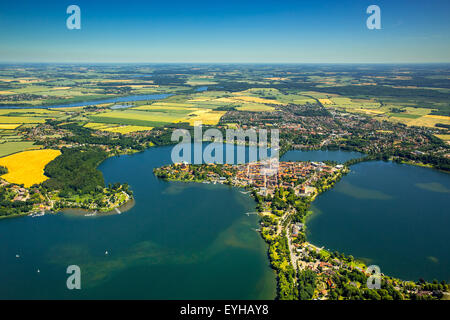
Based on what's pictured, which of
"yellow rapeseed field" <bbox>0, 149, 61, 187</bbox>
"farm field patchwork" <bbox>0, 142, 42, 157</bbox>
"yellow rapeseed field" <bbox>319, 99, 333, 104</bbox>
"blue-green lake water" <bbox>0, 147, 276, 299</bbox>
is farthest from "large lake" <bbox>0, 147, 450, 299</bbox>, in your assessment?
"yellow rapeseed field" <bbox>319, 99, 333, 104</bbox>

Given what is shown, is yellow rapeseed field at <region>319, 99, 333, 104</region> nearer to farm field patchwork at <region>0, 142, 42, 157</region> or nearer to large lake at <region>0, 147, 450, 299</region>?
large lake at <region>0, 147, 450, 299</region>

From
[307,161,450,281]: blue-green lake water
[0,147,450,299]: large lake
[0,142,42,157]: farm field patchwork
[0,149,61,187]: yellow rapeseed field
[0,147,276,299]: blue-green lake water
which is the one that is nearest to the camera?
[0,147,276,299]: blue-green lake water

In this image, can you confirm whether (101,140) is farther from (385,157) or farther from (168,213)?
(385,157)

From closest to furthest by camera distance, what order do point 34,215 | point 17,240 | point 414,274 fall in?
point 414,274, point 17,240, point 34,215

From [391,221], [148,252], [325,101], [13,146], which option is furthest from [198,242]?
[325,101]

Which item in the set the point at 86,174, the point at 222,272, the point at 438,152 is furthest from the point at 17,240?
the point at 438,152

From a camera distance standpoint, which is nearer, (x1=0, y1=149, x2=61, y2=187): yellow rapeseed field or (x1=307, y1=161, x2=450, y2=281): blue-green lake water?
(x1=307, y1=161, x2=450, y2=281): blue-green lake water

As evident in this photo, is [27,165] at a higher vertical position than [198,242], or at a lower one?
higher

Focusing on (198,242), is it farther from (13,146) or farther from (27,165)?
(13,146)
